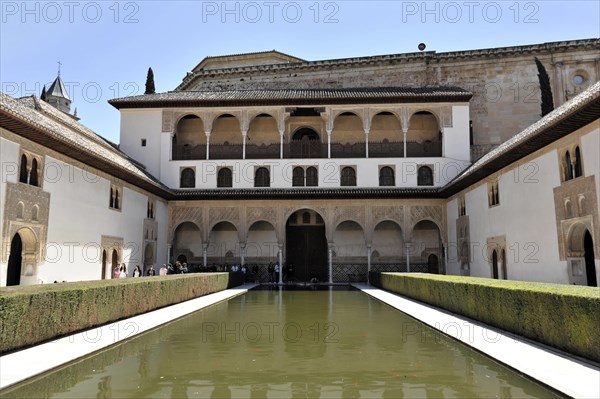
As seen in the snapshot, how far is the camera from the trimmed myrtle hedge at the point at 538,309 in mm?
6770

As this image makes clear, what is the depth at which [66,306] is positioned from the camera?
9.05m

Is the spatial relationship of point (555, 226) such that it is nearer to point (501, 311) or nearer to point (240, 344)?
point (501, 311)

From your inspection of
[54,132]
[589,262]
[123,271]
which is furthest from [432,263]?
[54,132]

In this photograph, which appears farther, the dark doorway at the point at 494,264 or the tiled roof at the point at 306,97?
the tiled roof at the point at 306,97

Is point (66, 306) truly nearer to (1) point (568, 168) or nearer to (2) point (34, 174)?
(2) point (34, 174)

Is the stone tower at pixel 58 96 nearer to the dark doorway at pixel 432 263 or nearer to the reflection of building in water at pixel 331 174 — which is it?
the reflection of building in water at pixel 331 174

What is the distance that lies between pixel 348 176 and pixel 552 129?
45.4 ft

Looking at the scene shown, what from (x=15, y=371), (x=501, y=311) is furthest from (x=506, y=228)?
(x=15, y=371)

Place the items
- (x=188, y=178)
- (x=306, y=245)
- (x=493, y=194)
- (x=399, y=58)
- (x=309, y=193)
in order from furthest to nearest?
(x=399, y=58) < (x=306, y=245) < (x=188, y=178) < (x=309, y=193) < (x=493, y=194)

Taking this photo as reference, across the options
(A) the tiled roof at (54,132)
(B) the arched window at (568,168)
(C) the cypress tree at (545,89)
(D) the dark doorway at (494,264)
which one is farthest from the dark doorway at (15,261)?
(C) the cypress tree at (545,89)

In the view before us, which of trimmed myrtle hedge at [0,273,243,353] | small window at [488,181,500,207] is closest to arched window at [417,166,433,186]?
small window at [488,181,500,207]

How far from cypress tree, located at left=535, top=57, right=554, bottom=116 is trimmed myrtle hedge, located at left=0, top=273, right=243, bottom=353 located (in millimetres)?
23883

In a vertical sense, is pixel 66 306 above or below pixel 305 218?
A: below

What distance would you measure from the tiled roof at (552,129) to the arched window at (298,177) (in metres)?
8.82
